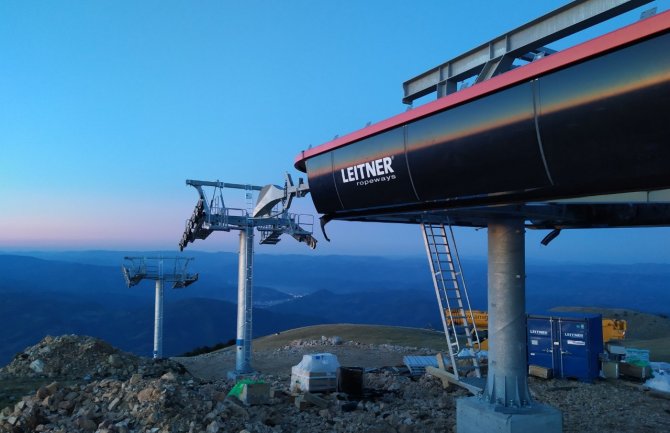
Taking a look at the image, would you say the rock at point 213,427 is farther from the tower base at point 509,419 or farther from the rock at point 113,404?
the tower base at point 509,419

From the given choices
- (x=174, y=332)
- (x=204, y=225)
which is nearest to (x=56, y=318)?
(x=174, y=332)

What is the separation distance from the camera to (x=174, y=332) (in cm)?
16375

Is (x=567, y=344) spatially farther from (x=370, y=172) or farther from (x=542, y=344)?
(x=370, y=172)

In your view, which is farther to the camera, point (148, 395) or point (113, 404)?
point (113, 404)

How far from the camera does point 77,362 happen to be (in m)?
18.4

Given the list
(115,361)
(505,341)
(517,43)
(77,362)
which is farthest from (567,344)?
(77,362)

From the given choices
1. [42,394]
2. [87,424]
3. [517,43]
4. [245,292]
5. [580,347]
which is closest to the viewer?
[517,43]

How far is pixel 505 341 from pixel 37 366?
16.5m

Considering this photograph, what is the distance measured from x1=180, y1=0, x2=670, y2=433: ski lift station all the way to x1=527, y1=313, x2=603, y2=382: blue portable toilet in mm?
7765

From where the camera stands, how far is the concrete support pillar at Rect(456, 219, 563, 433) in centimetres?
781

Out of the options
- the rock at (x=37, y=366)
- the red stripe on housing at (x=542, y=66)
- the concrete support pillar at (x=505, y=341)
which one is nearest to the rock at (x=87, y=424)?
the concrete support pillar at (x=505, y=341)

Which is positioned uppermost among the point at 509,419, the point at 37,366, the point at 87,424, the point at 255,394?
the point at 509,419

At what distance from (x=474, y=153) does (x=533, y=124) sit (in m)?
0.65

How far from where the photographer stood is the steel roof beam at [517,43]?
4.77m
